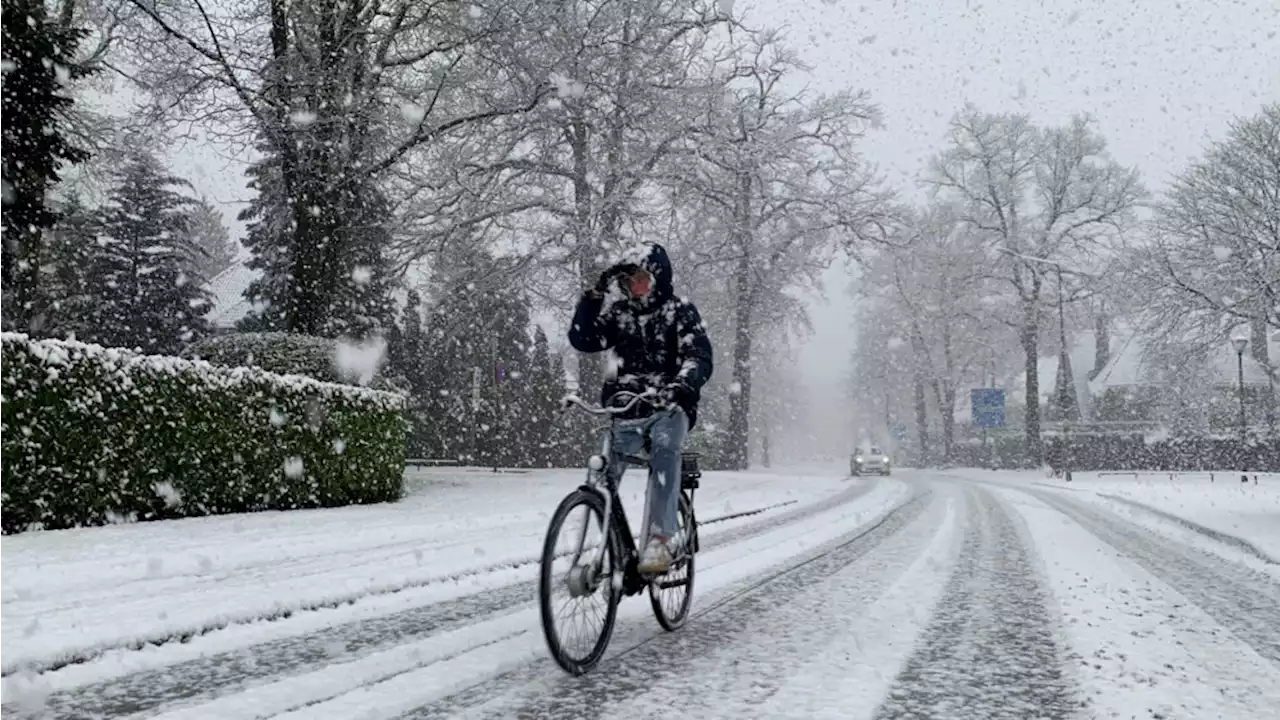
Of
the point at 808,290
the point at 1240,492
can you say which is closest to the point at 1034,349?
the point at 808,290

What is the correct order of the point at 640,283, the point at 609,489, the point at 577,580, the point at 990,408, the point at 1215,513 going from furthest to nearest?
the point at 990,408, the point at 1215,513, the point at 640,283, the point at 609,489, the point at 577,580

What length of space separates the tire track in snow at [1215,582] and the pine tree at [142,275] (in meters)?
28.4

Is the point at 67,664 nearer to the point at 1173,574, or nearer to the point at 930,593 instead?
the point at 930,593

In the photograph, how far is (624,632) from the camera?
4.75m

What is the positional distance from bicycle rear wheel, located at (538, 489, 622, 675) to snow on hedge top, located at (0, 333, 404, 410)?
6027 millimetres

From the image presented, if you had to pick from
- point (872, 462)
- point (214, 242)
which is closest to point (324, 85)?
point (872, 462)

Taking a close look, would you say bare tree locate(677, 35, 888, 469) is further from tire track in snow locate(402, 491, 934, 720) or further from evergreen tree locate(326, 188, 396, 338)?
tire track in snow locate(402, 491, 934, 720)

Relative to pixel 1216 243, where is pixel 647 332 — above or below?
below

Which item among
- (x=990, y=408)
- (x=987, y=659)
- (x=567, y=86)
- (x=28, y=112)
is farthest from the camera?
(x=990, y=408)

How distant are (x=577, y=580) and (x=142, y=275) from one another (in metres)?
31.7

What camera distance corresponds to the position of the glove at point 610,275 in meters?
4.43

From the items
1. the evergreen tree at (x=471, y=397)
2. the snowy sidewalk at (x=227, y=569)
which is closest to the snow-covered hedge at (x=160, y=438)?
the snowy sidewalk at (x=227, y=569)

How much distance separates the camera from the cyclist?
4328 millimetres

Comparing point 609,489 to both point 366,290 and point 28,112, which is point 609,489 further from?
point 366,290
